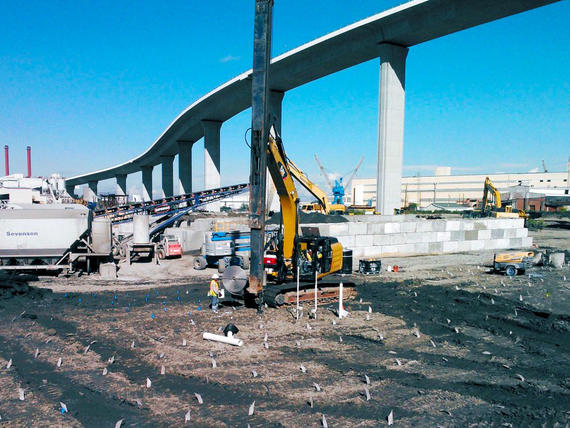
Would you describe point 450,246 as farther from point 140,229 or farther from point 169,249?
point 140,229

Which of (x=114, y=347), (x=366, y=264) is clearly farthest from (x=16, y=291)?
(x=366, y=264)

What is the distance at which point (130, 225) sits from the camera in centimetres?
3956

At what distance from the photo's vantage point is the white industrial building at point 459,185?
11431cm

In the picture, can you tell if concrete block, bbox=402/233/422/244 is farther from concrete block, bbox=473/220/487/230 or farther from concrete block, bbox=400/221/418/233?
concrete block, bbox=473/220/487/230

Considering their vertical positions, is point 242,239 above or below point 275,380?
above

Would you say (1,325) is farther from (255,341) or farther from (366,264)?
(366,264)

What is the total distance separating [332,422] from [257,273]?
22.0 feet

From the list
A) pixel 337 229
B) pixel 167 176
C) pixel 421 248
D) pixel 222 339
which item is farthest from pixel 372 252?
pixel 167 176

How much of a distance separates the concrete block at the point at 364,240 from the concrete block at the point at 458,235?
25.6 ft

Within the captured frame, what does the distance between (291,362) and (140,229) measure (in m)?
20.0

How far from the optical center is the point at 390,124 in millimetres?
34188

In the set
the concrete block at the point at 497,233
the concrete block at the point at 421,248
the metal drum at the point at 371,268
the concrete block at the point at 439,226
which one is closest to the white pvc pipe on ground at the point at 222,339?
the metal drum at the point at 371,268

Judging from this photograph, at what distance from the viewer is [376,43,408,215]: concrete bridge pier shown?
3381 cm

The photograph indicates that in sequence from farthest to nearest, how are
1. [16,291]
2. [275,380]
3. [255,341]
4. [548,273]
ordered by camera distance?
[548,273], [16,291], [255,341], [275,380]
